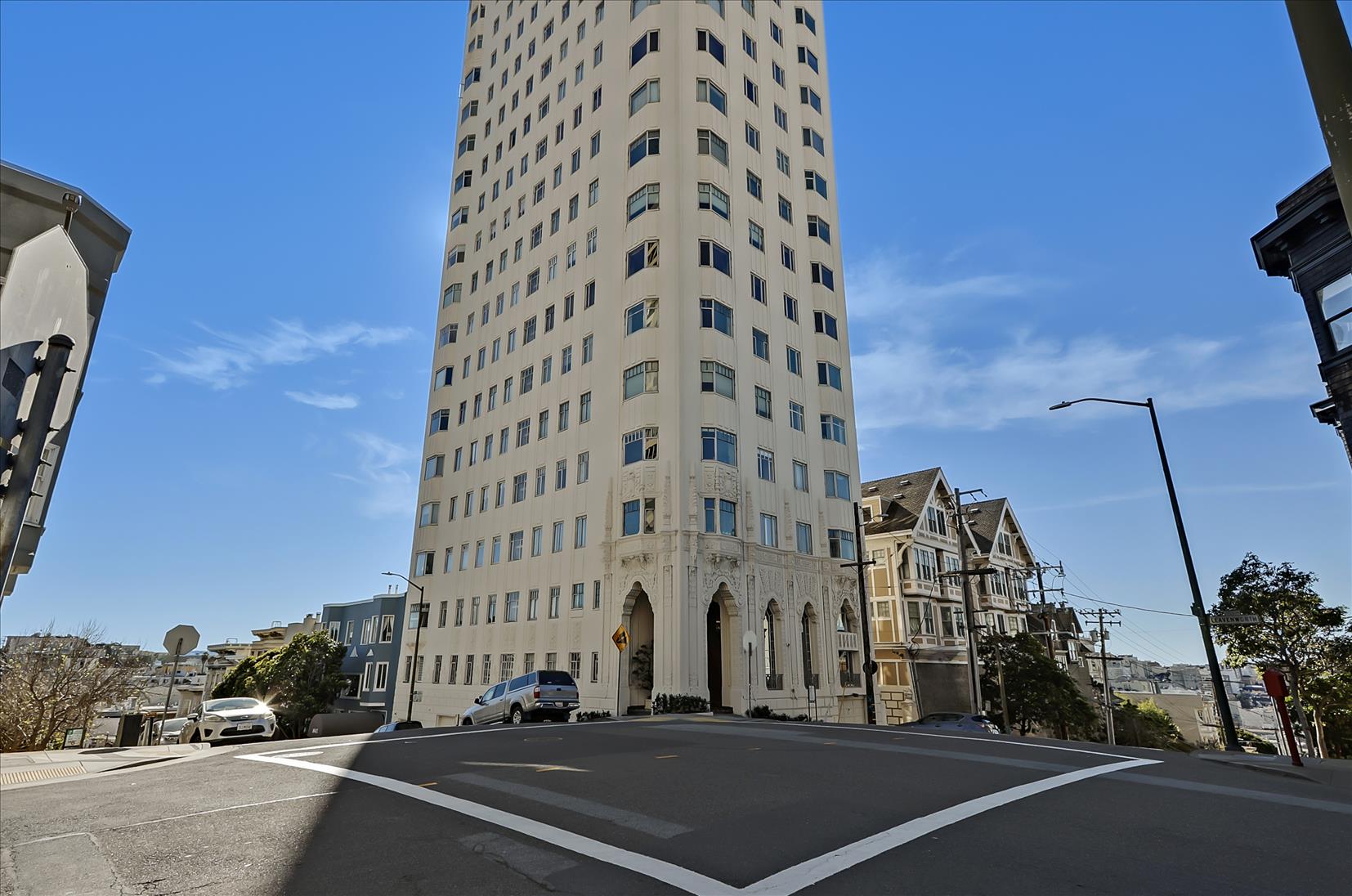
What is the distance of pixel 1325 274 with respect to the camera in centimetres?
2223

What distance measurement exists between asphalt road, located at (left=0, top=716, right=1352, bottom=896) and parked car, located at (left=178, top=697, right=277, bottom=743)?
8176 millimetres

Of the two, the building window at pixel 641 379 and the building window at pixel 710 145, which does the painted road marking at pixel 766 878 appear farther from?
the building window at pixel 710 145

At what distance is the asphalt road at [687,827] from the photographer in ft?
19.4

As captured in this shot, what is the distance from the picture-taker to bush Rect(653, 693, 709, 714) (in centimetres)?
3020

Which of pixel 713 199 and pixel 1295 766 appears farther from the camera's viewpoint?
pixel 713 199

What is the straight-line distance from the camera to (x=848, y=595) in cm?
4019

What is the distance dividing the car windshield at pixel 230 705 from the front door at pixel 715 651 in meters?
19.5

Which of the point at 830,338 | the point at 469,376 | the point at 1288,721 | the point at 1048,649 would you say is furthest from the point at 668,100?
the point at 1048,649

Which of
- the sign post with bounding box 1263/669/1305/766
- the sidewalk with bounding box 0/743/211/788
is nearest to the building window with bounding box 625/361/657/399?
the sidewalk with bounding box 0/743/211/788

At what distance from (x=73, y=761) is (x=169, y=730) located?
9183 mm

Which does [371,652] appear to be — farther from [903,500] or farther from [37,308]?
[37,308]

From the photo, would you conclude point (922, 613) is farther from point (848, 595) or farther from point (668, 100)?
point (668, 100)

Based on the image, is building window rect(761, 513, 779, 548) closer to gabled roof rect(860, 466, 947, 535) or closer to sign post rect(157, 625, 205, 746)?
gabled roof rect(860, 466, 947, 535)

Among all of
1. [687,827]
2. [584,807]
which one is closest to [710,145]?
[584,807]
